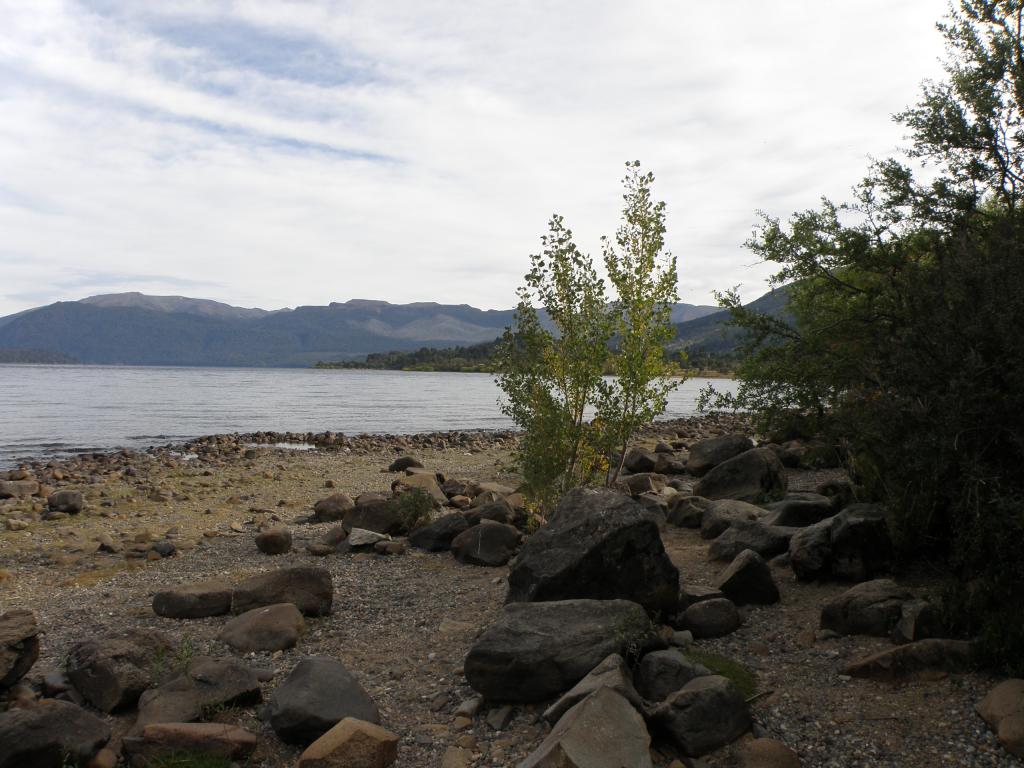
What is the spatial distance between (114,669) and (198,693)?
0.96 metres

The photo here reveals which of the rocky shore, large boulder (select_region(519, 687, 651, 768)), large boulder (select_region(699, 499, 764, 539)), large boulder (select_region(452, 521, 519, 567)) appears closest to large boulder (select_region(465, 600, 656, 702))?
the rocky shore

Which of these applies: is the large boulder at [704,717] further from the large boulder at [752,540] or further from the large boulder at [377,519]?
the large boulder at [377,519]

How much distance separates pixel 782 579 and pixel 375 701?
18.7 ft

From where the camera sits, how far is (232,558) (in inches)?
538

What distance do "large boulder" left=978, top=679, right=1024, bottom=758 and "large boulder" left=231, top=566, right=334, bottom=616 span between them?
741cm

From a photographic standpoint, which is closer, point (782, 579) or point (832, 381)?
point (782, 579)

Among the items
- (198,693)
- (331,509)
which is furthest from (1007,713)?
(331,509)

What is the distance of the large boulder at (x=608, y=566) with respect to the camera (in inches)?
339

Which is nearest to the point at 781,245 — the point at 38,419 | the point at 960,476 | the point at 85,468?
the point at 960,476

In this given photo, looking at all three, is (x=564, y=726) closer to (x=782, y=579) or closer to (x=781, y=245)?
(x=782, y=579)

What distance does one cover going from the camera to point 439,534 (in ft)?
45.3

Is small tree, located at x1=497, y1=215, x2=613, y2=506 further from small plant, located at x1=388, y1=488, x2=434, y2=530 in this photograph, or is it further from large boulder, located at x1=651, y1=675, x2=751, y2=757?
large boulder, located at x1=651, y1=675, x2=751, y2=757

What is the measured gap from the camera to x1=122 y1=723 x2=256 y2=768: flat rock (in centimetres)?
612

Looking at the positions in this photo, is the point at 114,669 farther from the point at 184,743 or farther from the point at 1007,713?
the point at 1007,713
